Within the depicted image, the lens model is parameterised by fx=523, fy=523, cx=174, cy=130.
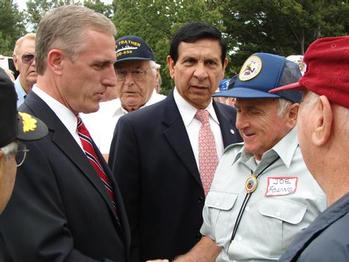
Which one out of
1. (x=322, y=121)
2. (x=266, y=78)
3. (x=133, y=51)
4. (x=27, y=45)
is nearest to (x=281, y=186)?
(x=266, y=78)

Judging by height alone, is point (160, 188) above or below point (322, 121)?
below

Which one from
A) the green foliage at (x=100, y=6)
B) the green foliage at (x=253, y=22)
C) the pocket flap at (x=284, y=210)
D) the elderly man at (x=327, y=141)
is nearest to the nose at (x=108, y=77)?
the pocket flap at (x=284, y=210)

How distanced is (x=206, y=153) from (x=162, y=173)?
33 cm

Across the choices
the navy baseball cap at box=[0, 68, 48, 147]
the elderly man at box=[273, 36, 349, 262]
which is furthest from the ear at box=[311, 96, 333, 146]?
the navy baseball cap at box=[0, 68, 48, 147]

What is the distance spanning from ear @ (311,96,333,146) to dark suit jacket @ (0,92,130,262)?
1141 mm

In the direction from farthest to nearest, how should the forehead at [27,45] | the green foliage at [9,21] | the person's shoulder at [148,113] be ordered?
the green foliage at [9,21]
the forehead at [27,45]
the person's shoulder at [148,113]

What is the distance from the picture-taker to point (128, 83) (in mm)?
4719

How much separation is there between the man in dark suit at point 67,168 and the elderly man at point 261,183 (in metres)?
0.53

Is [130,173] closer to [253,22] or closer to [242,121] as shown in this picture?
[242,121]

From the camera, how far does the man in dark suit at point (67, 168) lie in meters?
2.12

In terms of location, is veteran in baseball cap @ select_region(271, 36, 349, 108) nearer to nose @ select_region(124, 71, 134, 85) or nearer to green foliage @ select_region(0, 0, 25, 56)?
nose @ select_region(124, 71, 134, 85)

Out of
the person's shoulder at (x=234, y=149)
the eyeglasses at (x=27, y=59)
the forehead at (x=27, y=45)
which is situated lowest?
the person's shoulder at (x=234, y=149)

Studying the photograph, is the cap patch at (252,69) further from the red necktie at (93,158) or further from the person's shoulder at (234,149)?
the red necktie at (93,158)

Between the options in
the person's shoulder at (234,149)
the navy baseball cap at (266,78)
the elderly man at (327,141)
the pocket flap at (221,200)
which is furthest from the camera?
the person's shoulder at (234,149)
